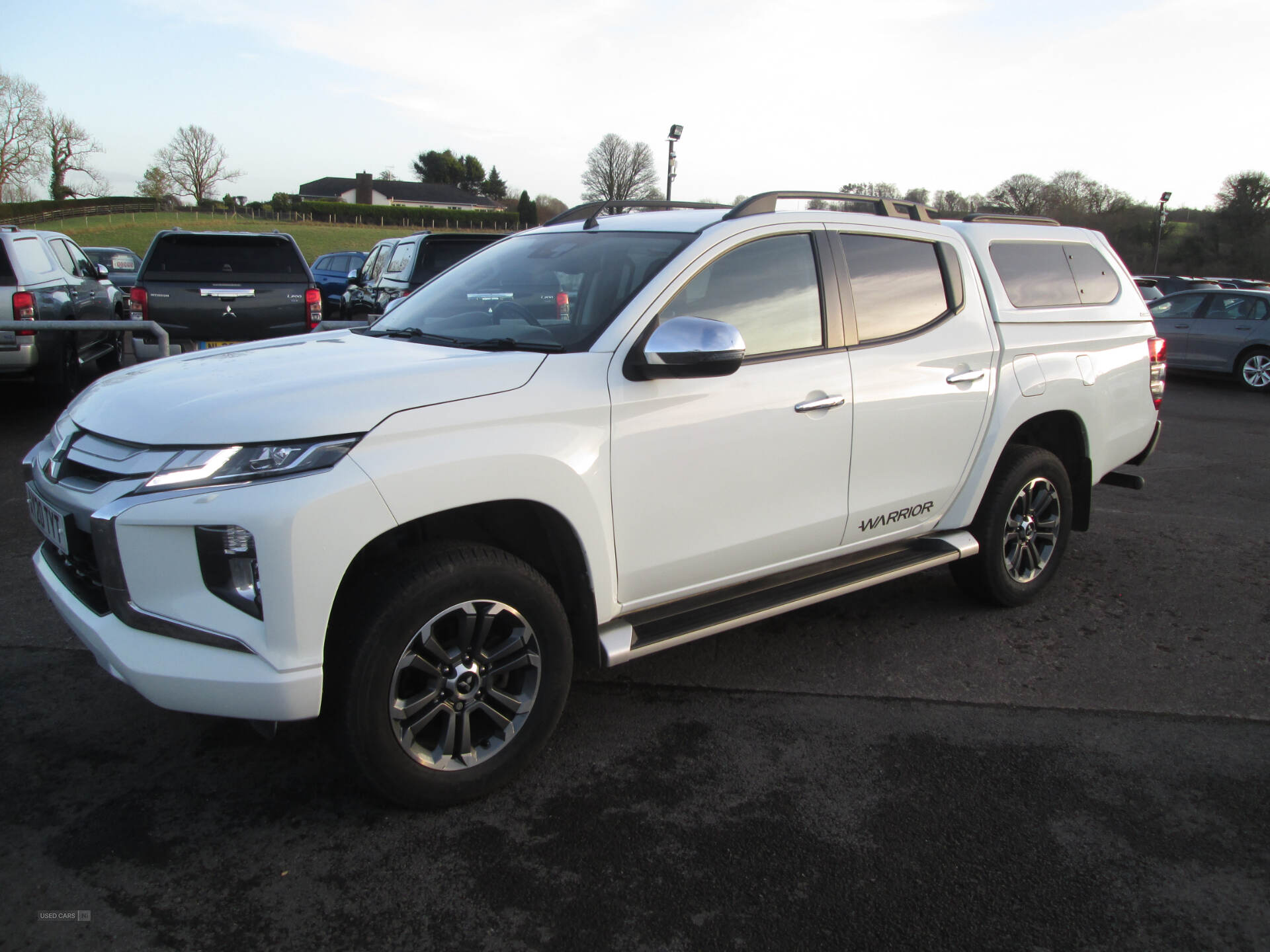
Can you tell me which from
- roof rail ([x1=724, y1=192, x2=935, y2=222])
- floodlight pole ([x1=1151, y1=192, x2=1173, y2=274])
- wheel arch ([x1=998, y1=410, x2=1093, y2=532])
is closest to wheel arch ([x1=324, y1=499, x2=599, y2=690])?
roof rail ([x1=724, y1=192, x2=935, y2=222])

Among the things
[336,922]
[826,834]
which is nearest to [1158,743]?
[826,834]

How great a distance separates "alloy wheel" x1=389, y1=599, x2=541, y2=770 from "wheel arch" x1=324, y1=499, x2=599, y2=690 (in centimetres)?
21

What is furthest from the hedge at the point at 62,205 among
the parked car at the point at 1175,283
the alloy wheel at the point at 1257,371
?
the alloy wheel at the point at 1257,371

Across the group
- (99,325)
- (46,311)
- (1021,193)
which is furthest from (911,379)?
(1021,193)

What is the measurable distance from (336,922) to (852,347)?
9.20ft

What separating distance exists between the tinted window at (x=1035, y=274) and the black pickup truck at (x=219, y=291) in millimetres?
7201

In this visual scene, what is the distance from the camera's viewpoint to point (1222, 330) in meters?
15.1

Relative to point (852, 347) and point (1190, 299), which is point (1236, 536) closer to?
point (852, 347)

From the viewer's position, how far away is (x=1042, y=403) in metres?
4.58

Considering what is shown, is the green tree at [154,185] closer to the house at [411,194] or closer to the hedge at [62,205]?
the hedge at [62,205]

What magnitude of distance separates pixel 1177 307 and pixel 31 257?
1673cm

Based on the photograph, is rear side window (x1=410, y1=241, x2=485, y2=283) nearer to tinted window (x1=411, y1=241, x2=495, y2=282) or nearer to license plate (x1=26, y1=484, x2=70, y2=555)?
tinted window (x1=411, y1=241, x2=495, y2=282)

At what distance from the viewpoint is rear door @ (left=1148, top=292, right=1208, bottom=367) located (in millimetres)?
15391

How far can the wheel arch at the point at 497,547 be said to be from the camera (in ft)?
8.86
